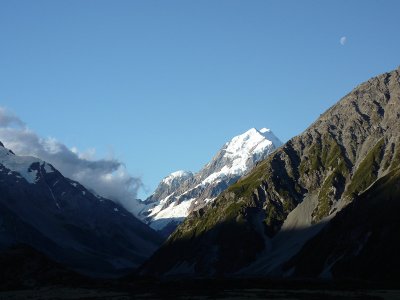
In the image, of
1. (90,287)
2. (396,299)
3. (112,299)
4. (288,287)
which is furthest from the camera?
(90,287)

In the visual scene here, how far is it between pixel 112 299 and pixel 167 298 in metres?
13.2

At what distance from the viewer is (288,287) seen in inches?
6900

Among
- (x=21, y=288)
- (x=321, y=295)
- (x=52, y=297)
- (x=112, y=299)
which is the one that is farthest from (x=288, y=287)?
(x=21, y=288)

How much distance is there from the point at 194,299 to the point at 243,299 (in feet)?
39.5

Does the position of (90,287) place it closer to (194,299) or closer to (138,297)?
(138,297)

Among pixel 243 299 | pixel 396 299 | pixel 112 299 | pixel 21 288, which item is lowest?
pixel 396 299

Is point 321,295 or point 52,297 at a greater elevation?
point 52,297

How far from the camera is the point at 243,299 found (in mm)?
133000

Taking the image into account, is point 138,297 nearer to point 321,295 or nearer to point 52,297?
point 52,297

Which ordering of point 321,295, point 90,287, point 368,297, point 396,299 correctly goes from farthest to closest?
point 90,287 → point 321,295 → point 368,297 → point 396,299

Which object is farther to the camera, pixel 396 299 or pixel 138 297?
pixel 138 297

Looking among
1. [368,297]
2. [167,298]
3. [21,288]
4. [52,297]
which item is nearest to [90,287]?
[21,288]

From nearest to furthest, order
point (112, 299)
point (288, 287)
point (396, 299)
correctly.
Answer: point (396, 299), point (112, 299), point (288, 287)

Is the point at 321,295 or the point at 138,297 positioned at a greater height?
the point at 138,297
